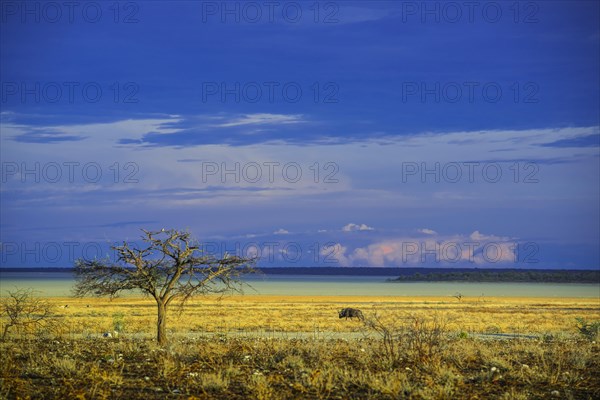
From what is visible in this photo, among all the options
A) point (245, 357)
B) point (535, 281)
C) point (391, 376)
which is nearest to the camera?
point (391, 376)

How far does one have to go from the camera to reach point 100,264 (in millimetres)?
23422

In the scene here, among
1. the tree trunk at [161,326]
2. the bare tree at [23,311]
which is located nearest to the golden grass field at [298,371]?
the bare tree at [23,311]

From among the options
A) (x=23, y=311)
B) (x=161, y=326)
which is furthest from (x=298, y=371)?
(x=23, y=311)

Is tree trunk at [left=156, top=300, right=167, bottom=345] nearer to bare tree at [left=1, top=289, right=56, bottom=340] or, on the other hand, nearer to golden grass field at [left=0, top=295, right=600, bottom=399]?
golden grass field at [left=0, top=295, right=600, bottom=399]

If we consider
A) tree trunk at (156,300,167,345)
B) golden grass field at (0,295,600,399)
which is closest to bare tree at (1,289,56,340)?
golden grass field at (0,295,600,399)

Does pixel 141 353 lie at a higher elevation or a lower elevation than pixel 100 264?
lower

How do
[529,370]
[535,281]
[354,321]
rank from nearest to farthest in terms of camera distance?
[529,370]
[354,321]
[535,281]

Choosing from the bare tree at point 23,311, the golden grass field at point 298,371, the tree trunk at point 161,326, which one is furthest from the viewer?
the tree trunk at point 161,326

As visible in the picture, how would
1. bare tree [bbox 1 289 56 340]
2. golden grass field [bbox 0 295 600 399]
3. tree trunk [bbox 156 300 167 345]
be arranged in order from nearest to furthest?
golden grass field [bbox 0 295 600 399]
bare tree [bbox 1 289 56 340]
tree trunk [bbox 156 300 167 345]

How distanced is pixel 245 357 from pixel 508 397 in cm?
637

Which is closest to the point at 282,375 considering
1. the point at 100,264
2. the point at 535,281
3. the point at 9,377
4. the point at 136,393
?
the point at 136,393

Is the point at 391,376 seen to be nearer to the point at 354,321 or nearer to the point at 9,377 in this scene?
the point at 9,377

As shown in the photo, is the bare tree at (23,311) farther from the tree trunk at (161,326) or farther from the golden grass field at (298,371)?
the tree trunk at (161,326)

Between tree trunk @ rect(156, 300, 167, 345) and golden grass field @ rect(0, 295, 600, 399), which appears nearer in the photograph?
golden grass field @ rect(0, 295, 600, 399)
